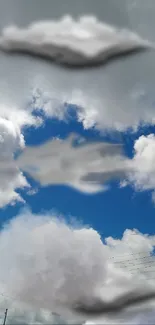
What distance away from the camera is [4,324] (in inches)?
4163

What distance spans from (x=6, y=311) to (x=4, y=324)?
7.57 meters

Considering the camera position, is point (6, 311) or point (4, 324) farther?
point (6, 311)

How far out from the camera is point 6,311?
371 feet
